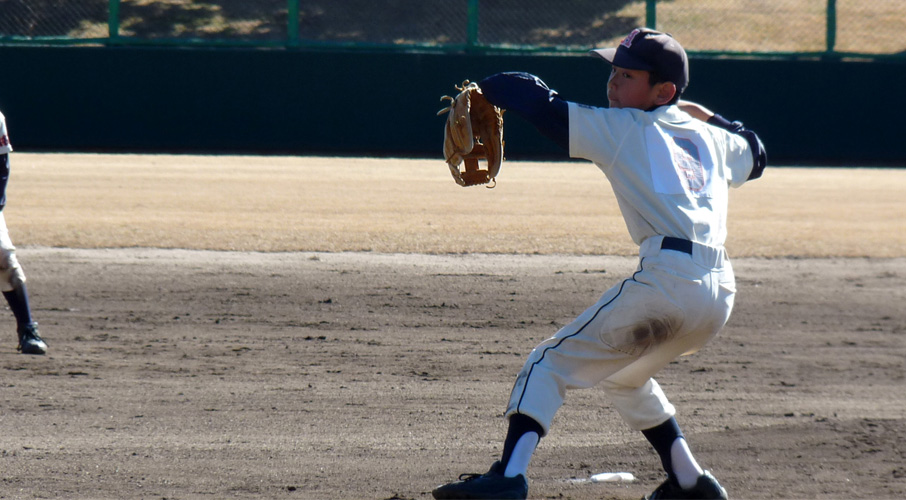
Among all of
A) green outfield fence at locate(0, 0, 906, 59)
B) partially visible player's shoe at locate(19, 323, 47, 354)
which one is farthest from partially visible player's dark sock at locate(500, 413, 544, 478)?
green outfield fence at locate(0, 0, 906, 59)

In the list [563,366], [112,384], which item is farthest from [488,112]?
[112,384]

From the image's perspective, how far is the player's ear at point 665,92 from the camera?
2.95 metres

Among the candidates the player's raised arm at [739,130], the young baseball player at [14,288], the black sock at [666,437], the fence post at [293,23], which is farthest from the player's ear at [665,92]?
the fence post at [293,23]

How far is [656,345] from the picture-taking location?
9.42ft

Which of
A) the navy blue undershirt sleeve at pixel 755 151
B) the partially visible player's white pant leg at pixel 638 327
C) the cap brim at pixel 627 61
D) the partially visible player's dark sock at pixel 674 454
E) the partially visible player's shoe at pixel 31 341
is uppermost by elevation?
the cap brim at pixel 627 61

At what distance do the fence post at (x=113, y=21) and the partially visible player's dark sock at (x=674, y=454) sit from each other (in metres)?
13.9

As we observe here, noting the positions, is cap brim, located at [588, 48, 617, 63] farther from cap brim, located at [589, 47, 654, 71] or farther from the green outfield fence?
the green outfield fence

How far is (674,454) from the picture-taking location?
10.2 feet

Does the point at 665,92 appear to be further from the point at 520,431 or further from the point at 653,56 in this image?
the point at 520,431

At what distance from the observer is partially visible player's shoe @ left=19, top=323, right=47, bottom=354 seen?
5.16 metres

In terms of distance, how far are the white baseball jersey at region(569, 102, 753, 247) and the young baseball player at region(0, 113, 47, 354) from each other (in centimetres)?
359

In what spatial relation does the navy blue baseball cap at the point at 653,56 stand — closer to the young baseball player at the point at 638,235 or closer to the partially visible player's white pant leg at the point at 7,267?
the young baseball player at the point at 638,235

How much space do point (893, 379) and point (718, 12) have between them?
1290 cm

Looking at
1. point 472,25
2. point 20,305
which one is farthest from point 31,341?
point 472,25
